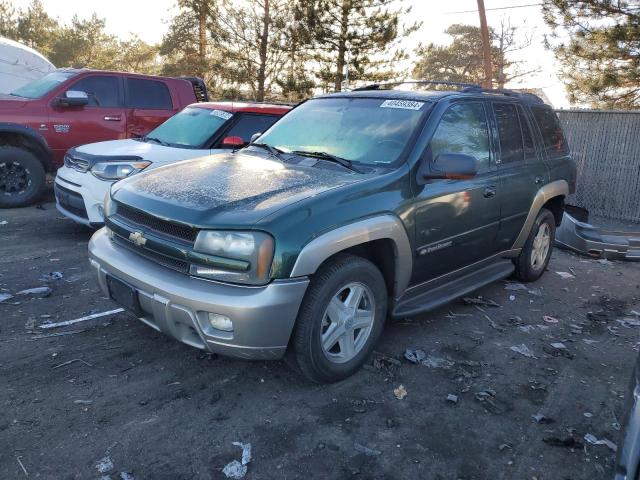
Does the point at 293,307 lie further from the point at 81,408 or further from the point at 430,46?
the point at 430,46

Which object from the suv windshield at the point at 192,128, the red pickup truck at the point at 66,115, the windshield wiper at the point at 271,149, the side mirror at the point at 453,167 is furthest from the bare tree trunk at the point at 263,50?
the side mirror at the point at 453,167

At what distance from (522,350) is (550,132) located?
257 centimetres

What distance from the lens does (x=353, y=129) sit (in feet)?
13.6

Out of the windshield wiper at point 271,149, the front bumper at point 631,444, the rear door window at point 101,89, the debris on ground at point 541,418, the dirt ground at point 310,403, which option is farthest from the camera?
the rear door window at point 101,89

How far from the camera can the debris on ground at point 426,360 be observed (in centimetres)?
384

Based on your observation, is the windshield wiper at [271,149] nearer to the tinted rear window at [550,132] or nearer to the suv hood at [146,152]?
the suv hood at [146,152]

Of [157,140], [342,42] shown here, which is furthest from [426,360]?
[342,42]

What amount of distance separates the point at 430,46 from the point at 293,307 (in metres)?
20.9

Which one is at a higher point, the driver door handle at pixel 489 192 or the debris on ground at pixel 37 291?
the driver door handle at pixel 489 192

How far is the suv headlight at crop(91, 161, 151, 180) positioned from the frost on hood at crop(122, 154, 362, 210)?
2.20 m

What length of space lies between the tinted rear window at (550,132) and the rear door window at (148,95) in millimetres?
6092

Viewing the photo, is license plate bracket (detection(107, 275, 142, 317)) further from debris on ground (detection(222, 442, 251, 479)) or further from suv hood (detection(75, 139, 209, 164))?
suv hood (detection(75, 139, 209, 164))

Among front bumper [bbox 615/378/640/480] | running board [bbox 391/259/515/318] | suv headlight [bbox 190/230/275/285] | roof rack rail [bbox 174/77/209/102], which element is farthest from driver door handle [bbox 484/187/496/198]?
roof rack rail [bbox 174/77/209/102]

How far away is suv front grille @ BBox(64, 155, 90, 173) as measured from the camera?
6.27 meters
